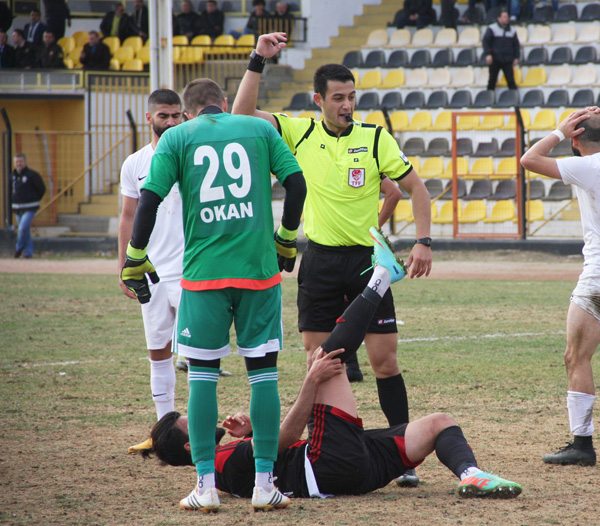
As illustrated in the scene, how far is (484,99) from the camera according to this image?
74.8 ft

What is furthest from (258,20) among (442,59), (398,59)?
(442,59)

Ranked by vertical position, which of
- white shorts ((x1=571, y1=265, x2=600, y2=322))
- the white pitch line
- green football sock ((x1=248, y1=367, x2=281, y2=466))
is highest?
white shorts ((x1=571, y1=265, x2=600, y2=322))

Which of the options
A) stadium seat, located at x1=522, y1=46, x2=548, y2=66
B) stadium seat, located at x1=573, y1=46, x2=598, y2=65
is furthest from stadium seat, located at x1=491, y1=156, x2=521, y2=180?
stadium seat, located at x1=573, y1=46, x2=598, y2=65

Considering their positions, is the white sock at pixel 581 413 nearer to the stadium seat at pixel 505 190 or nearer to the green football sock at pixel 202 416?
the green football sock at pixel 202 416

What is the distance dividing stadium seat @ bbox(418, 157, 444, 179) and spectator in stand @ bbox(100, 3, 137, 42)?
427 inches

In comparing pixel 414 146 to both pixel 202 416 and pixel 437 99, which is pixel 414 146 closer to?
pixel 437 99

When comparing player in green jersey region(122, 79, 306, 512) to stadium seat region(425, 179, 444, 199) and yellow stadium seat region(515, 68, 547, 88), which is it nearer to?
stadium seat region(425, 179, 444, 199)

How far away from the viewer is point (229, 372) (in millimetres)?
8188

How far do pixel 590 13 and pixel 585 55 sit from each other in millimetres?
1834


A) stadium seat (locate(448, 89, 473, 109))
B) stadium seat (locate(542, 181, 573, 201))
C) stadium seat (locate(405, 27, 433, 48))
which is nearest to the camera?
stadium seat (locate(542, 181, 573, 201))

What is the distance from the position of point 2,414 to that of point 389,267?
3.35m

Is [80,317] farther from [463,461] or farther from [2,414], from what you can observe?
[463,461]

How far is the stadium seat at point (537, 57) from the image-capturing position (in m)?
23.6

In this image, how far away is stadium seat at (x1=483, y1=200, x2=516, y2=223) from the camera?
19.8 metres
